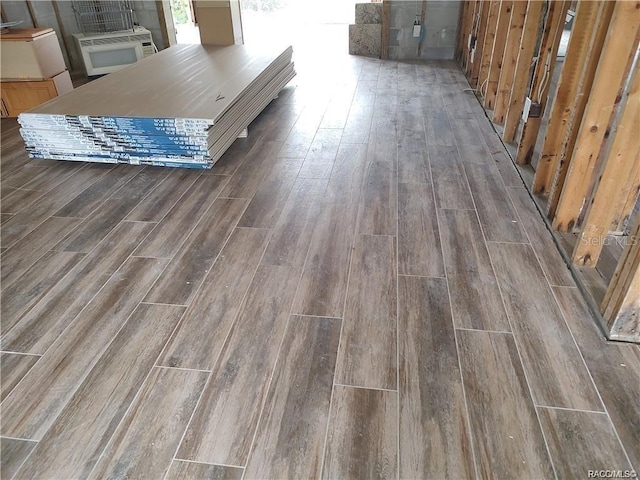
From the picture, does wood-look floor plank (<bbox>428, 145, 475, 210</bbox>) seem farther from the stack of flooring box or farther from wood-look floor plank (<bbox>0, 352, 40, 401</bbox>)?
wood-look floor plank (<bbox>0, 352, 40, 401</bbox>)

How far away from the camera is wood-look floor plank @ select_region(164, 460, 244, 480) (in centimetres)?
142

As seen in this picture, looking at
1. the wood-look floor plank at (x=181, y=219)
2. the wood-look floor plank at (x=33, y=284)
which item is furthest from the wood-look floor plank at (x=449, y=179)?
the wood-look floor plank at (x=33, y=284)

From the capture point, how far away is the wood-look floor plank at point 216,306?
72.8 inches

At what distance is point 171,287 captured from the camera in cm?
222

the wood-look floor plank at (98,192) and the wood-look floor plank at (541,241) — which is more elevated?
the wood-look floor plank at (98,192)

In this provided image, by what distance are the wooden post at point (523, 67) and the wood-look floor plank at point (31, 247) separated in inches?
127

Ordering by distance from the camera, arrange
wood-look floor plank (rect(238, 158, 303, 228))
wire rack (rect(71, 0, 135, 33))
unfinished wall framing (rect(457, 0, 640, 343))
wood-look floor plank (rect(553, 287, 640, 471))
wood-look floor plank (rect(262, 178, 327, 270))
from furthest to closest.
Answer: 1. wire rack (rect(71, 0, 135, 33))
2. wood-look floor plank (rect(238, 158, 303, 228))
3. wood-look floor plank (rect(262, 178, 327, 270))
4. unfinished wall framing (rect(457, 0, 640, 343))
5. wood-look floor plank (rect(553, 287, 640, 471))

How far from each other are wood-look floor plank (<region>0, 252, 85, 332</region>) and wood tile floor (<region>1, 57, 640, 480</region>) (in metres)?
0.01

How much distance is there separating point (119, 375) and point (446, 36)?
20.1ft

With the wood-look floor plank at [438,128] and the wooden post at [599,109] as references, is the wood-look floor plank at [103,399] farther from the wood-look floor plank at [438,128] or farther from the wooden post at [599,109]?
the wood-look floor plank at [438,128]

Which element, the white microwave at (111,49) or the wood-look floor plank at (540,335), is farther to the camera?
the white microwave at (111,49)

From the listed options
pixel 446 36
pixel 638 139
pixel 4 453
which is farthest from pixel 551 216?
pixel 446 36

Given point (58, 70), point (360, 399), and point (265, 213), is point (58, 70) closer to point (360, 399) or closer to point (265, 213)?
point (265, 213)

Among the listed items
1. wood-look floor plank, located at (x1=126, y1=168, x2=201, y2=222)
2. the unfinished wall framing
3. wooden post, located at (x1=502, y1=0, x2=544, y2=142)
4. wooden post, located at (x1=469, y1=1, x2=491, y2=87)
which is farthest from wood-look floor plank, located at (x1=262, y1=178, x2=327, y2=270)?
wooden post, located at (x1=469, y1=1, x2=491, y2=87)
